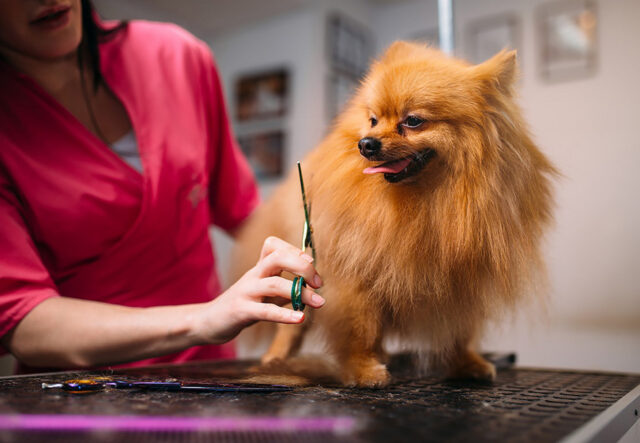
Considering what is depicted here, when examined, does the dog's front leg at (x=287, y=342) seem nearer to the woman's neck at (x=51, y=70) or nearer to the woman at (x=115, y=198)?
the woman at (x=115, y=198)

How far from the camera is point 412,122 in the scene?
804 mm

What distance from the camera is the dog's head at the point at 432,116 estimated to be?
0.79m

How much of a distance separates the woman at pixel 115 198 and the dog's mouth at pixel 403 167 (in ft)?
0.59

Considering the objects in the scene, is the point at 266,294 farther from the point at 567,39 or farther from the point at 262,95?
the point at 262,95

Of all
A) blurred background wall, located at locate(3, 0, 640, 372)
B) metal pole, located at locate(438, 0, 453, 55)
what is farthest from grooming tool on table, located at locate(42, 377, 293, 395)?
metal pole, located at locate(438, 0, 453, 55)

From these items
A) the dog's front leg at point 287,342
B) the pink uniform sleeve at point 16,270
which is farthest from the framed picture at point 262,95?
the pink uniform sleeve at point 16,270

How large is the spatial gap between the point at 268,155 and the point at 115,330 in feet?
9.29

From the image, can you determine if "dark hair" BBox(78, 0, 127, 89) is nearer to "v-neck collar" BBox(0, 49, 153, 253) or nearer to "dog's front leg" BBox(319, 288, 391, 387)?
"v-neck collar" BBox(0, 49, 153, 253)

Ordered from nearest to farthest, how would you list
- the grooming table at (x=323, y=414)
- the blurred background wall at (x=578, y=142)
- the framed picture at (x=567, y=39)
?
1. the grooming table at (x=323, y=414)
2. the blurred background wall at (x=578, y=142)
3. the framed picture at (x=567, y=39)

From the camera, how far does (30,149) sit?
1.01 m

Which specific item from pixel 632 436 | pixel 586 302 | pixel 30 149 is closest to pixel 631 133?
pixel 586 302

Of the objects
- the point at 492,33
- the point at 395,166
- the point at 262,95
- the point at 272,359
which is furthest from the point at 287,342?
the point at 262,95

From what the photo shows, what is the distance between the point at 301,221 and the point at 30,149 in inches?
21.6

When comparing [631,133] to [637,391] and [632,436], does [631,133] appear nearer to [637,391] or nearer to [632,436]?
[637,391]
